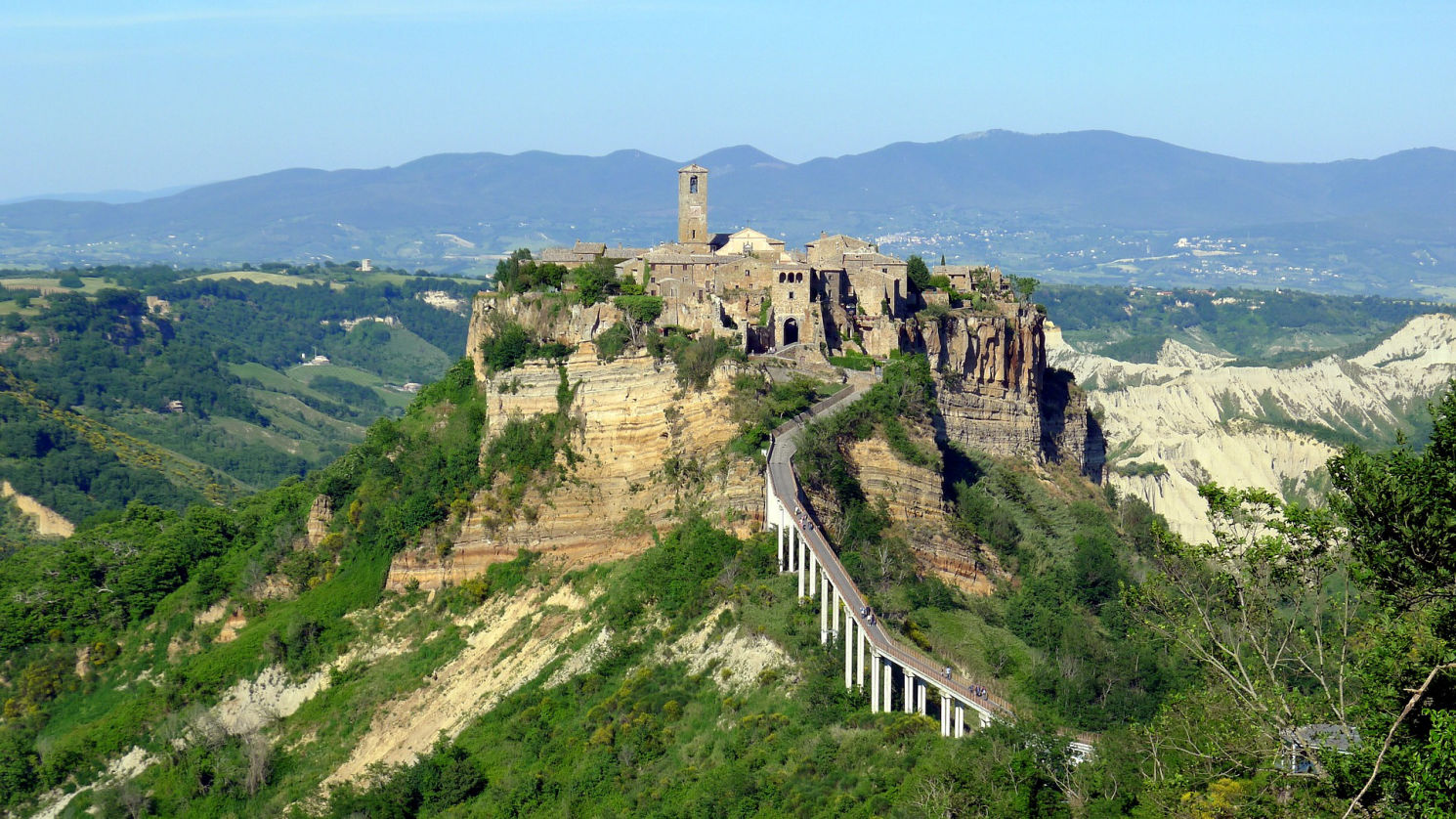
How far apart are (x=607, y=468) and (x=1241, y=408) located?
8546 cm

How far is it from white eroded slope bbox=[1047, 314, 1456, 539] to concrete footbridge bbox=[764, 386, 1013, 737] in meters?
49.8

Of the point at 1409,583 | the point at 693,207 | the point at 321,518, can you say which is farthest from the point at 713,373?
the point at 1409,583

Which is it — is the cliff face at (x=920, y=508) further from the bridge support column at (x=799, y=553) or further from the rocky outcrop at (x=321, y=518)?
the rocky outcrop at (x=321, y=518)

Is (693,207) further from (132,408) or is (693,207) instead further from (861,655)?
(132,408)

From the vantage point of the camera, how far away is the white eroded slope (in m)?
105

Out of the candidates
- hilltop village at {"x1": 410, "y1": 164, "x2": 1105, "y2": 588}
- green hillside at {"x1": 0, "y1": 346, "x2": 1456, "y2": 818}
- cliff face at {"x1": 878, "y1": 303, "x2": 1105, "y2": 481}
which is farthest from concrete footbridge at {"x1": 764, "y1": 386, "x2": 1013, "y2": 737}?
cliff face at {"x1": 878, "y1": 303, "x2": 1105, "y2": 481}

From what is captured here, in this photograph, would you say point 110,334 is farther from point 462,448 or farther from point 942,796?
point 942,796

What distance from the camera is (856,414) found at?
53.7 m

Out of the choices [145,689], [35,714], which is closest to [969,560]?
[145,689]

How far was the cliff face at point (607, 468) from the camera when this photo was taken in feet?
177

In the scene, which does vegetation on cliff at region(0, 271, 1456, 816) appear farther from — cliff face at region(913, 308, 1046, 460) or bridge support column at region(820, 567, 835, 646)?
cliff face at region(913, 308, 1046, 460)

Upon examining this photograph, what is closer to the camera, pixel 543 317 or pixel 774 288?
pixel 774 288

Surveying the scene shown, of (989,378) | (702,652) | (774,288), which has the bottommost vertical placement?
(702,652)

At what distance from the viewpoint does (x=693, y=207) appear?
6856cm
